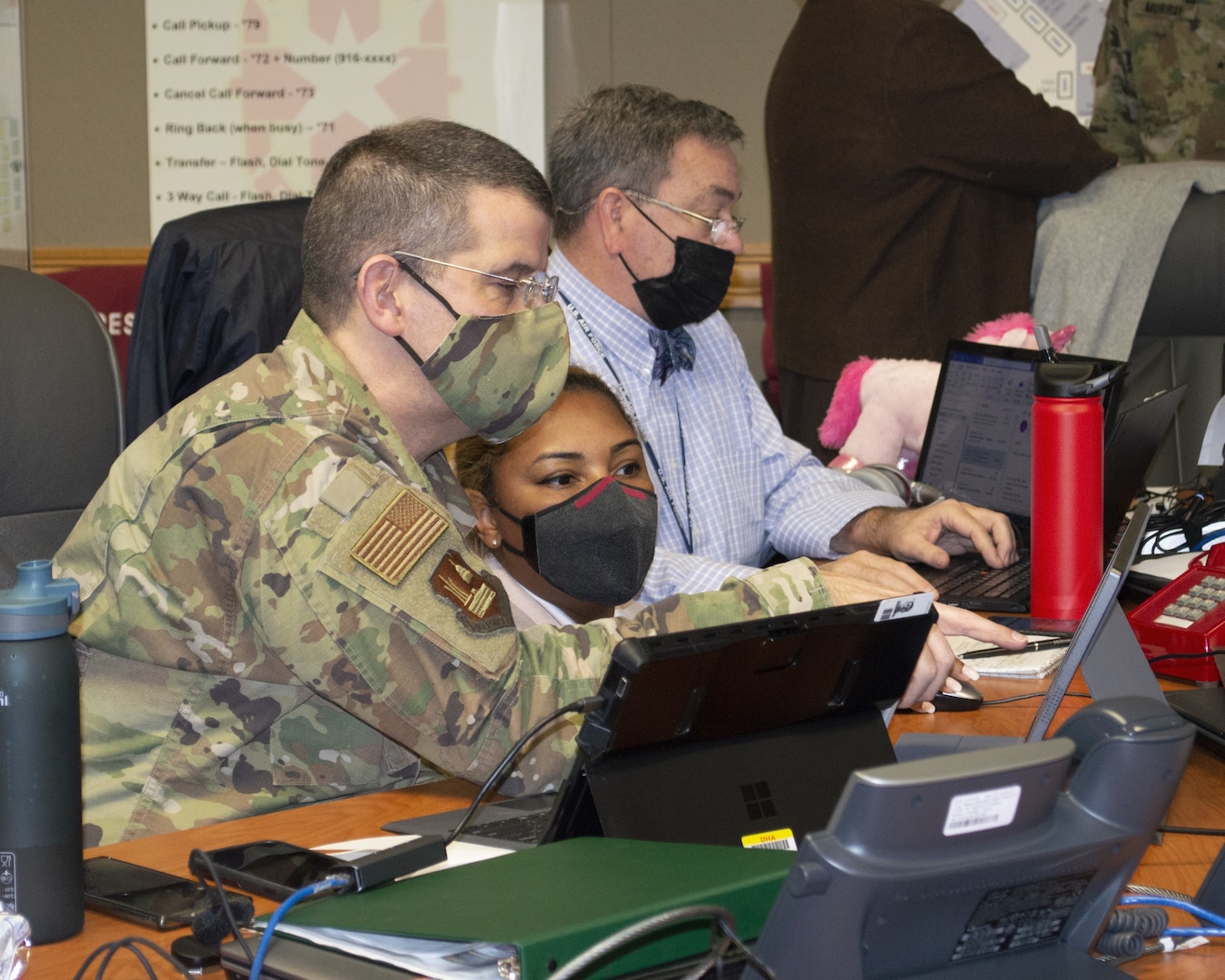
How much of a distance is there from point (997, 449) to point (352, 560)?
116cm

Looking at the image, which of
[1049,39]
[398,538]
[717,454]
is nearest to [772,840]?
[398,538]

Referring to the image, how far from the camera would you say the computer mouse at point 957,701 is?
4.02ft

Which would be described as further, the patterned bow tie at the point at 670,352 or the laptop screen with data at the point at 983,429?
the patterned bow tie at the point at 670,352

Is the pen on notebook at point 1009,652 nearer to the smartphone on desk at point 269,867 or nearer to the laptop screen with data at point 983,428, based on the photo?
the laptop screen with data at point 983,428

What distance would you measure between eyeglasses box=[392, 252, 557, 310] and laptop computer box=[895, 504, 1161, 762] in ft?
1.89

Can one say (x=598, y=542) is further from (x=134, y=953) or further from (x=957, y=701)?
(x=134, y=953)

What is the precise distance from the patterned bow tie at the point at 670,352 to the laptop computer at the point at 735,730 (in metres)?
1.24

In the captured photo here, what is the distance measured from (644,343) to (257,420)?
109cm

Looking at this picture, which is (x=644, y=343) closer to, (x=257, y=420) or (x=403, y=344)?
(x=403, y=344)

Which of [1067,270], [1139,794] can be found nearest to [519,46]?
[1067,270]

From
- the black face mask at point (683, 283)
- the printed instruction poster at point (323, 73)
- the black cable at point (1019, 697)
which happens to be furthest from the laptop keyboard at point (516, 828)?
the printed instruction poster at point (323, 73)

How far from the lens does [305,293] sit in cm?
135

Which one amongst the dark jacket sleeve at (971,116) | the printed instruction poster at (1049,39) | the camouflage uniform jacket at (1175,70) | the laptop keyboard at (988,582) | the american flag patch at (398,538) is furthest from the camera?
the printed instruction poster at (1049,39)

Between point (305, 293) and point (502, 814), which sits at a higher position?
point (305, 293)
